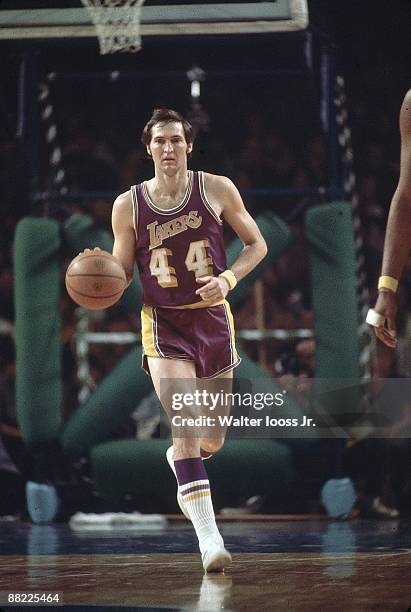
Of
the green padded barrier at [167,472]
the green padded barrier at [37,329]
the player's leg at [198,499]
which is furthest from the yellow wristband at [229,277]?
the green padded barrier at [37,329]

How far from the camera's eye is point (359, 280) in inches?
201

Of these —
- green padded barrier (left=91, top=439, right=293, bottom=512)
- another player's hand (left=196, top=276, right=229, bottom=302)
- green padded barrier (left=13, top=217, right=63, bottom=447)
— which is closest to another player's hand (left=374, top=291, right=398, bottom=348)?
another player's hand (left=196, top=276, right=229, bottom=302)

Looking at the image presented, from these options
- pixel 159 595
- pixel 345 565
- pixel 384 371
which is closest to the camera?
pixel 159 595

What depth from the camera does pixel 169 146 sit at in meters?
4.16

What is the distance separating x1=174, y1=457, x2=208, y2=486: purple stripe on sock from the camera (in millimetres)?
3848

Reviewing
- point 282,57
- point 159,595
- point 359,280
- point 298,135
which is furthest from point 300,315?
point 159,595

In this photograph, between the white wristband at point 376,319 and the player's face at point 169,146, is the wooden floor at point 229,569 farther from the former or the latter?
the player's face at point 169,146

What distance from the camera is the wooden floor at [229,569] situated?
10.7 ft

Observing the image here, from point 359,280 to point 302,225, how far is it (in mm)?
434

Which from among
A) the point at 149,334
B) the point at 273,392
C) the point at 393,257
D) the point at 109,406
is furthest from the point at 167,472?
the point at 393,257

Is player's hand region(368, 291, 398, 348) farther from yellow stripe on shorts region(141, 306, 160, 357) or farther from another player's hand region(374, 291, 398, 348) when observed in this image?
yellow stripe on shorts region(141, 306, 160, 357)

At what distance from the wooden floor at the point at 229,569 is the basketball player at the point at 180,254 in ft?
1.50

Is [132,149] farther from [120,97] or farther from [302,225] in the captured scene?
[302,225]

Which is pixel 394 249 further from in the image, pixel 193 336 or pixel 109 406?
pixel 109 406
